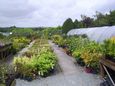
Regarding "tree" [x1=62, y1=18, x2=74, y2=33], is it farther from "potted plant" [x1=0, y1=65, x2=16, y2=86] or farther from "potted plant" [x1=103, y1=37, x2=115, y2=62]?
"potted plant" [x1=103, y1=37, x2=115, y2=62]

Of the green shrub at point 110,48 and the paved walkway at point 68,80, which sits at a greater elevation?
the green shrub at point 110,48

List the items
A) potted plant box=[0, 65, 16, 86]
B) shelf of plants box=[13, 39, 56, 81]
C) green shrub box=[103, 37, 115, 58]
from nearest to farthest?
green shrub box=[103, 37, 115, 58], potted plant box=[0, 65, 16, 86], shelf of plants box=[13, 39, 56, 81]

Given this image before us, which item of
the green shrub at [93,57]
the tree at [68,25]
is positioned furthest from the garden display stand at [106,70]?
the tree at [68,25]

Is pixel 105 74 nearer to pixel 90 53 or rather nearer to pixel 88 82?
pixel 88 82

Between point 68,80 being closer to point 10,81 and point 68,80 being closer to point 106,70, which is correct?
point 106,70

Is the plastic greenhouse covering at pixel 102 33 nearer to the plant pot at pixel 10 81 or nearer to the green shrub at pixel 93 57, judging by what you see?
the green shrub at pixel 93 57

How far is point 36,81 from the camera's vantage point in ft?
28.3

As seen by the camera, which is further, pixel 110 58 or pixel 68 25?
pixel 68 25

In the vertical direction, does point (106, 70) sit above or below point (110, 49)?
below

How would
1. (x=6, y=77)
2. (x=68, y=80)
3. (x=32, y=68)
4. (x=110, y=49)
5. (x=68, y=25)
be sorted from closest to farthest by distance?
1. (x=110, y=49)
2. (x=6, y=77)
3. (x=68, y=80)
4. (x=32, y=68)
5. (x=68, y=25)

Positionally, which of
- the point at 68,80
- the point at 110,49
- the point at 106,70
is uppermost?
the point at 110,49

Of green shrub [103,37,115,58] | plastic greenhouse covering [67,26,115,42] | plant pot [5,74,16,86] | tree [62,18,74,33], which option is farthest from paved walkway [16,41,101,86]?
tree [62,18,74,33]

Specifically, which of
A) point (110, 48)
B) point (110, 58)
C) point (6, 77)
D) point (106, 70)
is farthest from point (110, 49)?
point (6, 77)

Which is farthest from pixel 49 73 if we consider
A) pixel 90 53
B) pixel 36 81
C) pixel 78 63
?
pixel 78 63
